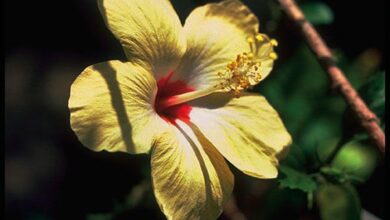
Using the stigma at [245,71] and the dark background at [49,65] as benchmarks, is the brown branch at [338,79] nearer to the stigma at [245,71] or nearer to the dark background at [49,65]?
the stigma at [245,71]

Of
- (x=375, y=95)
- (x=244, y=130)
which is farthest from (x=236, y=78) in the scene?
(x=375, y=95)

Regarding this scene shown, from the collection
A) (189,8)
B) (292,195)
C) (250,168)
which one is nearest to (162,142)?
(250,168)

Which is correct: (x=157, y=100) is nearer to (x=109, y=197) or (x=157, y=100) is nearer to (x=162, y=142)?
(x=162, y=142)

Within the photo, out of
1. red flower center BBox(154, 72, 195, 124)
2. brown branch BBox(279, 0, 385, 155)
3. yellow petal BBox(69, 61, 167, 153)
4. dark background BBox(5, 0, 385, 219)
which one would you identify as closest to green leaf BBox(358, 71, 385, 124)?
brown branch BBox(279, 0, 385, 155)

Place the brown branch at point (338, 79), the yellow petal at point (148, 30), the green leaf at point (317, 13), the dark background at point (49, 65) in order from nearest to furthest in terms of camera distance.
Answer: the yellow petal at point (148, 30)
the brown branch at point (338, 79)
the green leaf at point (317, 13)
the dark background at point (49, 65)

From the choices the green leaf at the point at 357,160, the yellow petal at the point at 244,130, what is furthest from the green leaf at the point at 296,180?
the green leaf at the point at 357,160

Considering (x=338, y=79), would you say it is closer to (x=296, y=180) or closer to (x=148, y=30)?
(x=296, y=180)
